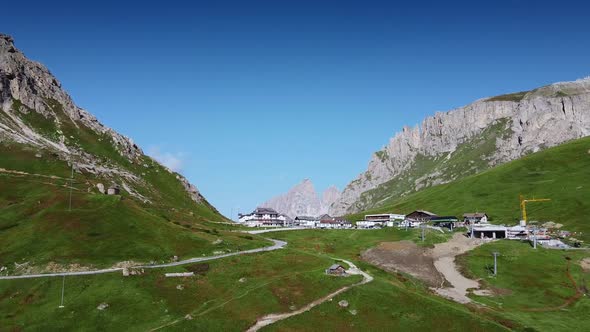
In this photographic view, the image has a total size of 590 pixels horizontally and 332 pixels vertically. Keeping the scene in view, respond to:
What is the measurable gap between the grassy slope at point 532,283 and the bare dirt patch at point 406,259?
1110 centimetres

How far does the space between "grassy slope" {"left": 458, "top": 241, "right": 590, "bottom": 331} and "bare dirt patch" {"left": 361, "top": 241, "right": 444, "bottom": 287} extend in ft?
36.4

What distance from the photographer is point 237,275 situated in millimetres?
112000

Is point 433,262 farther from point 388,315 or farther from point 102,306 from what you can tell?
point 102,306

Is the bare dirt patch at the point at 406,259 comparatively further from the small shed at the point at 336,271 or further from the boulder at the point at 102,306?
the boulder at the point at 102,306

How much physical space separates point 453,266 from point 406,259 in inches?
540

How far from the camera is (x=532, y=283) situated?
129250mm

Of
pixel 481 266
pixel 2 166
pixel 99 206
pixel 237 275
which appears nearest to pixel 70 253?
pixel 99 206

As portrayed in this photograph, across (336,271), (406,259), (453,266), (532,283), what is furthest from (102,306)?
(532,283)

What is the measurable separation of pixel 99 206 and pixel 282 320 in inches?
3051

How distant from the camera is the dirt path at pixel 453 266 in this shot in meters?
122

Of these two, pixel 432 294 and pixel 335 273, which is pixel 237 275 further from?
pixel 432 294

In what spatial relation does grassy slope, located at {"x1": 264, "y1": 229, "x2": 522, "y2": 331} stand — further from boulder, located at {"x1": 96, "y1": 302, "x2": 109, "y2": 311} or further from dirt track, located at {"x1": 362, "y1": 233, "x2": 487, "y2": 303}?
boulder, located at {"x1": 96, "y1": 302, "x2": 109, "y2": 311}

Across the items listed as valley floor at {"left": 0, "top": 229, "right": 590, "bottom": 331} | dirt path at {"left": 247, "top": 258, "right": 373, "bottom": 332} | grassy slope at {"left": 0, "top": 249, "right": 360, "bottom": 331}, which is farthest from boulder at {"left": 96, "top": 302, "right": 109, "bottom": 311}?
dirt path at {"left": 247, "top": 258, "right": 373, "bottom": 332}

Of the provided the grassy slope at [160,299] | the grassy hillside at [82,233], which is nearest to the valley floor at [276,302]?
the grassy slope at [160,299]
